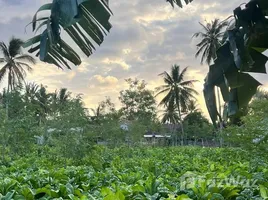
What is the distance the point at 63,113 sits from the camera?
1003 cm

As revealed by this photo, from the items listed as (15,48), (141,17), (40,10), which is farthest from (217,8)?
(15,48)

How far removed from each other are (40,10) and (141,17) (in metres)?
0.88

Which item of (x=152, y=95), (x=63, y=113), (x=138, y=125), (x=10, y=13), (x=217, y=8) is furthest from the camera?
(x=152, y=95)

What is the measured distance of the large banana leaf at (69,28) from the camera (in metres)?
1.96

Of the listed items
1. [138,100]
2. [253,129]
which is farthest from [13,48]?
[253,129]

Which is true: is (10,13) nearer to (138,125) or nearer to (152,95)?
(138,125)

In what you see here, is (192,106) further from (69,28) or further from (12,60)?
(69,28)

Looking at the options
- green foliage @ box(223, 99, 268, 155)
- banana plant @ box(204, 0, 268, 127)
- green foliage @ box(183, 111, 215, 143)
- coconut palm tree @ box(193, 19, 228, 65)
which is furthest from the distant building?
banana plant @ box(204, 0, 268, 127)

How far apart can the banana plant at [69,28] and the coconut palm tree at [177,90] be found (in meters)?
32.7

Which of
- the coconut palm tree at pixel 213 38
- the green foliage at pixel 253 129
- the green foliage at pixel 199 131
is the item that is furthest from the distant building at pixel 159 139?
the coconut palm tree at pixel 213 38

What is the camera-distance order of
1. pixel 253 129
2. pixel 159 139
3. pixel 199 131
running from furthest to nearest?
pixel 199 131 → pixel 159 139 → pixel 253 129

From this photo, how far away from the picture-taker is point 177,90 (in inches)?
1382

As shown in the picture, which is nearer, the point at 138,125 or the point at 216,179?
the point at 216,179

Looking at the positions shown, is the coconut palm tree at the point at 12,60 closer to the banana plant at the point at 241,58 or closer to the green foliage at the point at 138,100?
the green foliage at the point at 138,100
